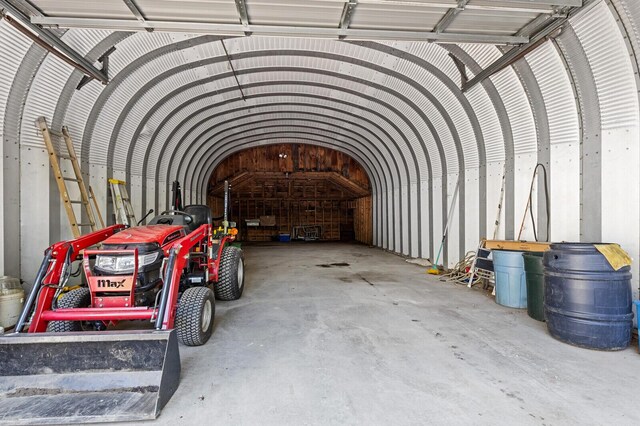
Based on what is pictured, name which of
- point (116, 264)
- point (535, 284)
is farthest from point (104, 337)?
point (535, 284)

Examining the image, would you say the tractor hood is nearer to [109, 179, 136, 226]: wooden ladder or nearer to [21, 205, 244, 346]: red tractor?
[21, 205, 244, 346]: red tractor

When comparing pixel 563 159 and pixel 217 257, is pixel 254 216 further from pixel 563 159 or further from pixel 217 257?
pixel 563 159

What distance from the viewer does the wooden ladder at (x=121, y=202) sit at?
6.50 m

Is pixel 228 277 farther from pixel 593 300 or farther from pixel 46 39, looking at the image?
pixel 593 300

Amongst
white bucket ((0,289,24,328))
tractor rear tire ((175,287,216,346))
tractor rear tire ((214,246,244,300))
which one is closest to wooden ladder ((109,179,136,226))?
white bucket ((0,289,24,328))

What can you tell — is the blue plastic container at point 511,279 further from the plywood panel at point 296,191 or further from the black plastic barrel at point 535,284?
the plywood panel at point 296,191

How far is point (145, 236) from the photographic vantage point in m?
3.42

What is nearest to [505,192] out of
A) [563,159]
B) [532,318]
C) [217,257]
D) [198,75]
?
[563,159]

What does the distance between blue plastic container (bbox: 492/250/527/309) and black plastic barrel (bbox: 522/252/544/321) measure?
1.33 feet

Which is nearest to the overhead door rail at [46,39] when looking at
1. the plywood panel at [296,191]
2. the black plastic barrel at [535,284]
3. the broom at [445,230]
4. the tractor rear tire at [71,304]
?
the tractor rear tire at [71,304]

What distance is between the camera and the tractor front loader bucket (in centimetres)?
229

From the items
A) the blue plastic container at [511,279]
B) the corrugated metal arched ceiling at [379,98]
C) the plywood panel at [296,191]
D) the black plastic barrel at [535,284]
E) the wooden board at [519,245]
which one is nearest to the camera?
the corrugated metal arched ceiling at [379,98]

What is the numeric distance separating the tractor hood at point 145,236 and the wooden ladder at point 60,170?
2.15 metres

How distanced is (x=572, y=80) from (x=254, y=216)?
A: 56.8ft
